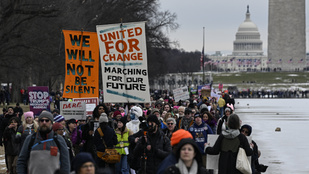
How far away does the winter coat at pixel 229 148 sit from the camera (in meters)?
8.48

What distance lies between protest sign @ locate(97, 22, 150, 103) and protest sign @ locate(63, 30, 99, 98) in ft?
3.79

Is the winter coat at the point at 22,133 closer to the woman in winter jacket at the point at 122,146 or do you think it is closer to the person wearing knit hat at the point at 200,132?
the woman in winter jacket at the point at 122,146

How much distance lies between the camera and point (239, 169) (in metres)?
8.42

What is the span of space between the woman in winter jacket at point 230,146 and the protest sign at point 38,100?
338 inches

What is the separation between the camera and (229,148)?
334 inches

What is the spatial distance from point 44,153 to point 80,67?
6.00 m

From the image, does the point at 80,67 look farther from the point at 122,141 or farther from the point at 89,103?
the point at 122,141

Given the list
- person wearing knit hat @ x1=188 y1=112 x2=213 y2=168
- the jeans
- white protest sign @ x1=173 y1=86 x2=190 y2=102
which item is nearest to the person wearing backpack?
the jeans

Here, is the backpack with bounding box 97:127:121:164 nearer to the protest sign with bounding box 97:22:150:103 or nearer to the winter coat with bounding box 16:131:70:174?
the protest sign with bounding box 97:22:150:103

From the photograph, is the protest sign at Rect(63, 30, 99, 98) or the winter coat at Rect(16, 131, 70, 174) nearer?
the winter coat at Rect(16, 131, 70, 174)

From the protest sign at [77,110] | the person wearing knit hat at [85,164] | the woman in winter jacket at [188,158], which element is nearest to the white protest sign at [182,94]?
the protest sign at [77,110]

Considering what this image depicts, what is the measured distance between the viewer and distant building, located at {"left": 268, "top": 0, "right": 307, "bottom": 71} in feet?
377

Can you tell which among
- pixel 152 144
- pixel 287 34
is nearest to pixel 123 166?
pixel 152 144

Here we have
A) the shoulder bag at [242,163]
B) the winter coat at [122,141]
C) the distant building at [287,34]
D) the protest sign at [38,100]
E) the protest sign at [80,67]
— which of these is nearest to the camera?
the shoulder bag at [242,163]
